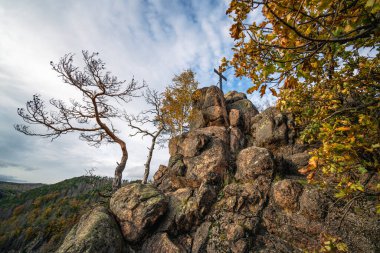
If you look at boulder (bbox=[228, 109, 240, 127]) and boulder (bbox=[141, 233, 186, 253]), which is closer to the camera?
boulder (bbox=[141, 233, 186, 253])

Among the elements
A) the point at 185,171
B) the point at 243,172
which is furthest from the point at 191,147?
the point at 243,172

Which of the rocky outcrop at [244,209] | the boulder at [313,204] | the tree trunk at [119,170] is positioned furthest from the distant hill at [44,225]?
the boulder at [313,204]

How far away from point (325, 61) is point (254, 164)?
304 inches

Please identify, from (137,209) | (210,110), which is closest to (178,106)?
(210,110)

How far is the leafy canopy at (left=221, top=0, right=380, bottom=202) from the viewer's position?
2.45m

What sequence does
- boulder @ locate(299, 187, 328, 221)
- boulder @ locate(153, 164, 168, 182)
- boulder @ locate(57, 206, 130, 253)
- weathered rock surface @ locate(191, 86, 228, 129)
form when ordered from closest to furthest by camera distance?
1. boulder @ locate(299, 187, 328, 221)
2. boulder @ locate(57, 206, 130, 253)
3. boulder @ locate(153, 164, 168, 182)
4. weathered rock surface @ locate(191, 86, 228, 129)

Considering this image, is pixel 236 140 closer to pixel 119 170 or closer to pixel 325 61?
pixel 119 170

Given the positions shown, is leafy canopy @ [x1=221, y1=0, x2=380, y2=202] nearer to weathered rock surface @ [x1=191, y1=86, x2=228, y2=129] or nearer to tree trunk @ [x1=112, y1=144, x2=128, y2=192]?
tree trunk @ [x1=112, y1=144, x2=128, y2=192]

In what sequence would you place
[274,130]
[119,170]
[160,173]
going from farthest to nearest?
1. [160,173]
2. [274,130]
3. [119,170]

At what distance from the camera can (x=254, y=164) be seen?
37.2ft

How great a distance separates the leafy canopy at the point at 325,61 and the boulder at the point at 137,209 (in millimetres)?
7875

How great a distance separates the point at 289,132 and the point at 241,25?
45.5ft

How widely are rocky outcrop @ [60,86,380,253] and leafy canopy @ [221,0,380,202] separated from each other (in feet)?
4.19

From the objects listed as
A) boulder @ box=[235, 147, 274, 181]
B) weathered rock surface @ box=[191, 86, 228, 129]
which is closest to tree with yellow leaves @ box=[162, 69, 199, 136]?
weathered rock surface @ box=[191, 86, 228, 129]
